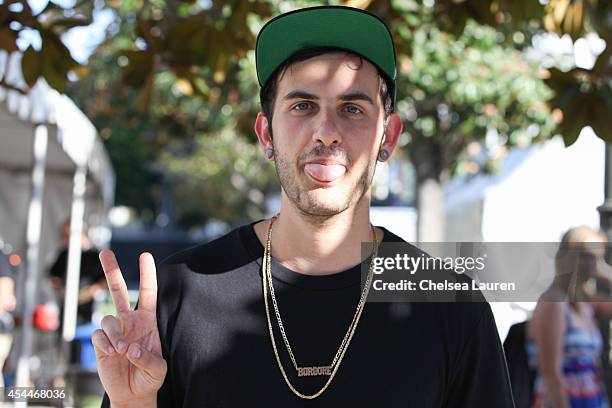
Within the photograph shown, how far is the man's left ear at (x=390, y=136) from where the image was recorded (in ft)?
6.46

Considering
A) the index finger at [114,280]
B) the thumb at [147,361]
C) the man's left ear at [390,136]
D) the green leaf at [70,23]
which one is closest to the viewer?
the thumb at [147,361]

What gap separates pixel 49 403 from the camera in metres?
3.92

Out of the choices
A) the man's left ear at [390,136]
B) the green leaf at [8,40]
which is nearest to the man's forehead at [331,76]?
the man's left ear at [390,136]

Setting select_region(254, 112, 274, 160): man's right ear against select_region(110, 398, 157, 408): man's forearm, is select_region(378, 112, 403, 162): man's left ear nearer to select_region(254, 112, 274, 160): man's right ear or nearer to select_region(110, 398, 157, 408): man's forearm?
select_region(254, 112, 274, 160): man's right ear

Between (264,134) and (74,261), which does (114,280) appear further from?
(74,261)

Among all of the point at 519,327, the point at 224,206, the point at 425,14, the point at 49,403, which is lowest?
the point at 49,403

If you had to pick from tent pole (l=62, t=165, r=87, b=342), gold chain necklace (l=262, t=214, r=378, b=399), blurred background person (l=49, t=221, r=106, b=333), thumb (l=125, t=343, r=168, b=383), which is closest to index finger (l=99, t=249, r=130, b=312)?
thumb (l=125, t=343, r=168, b=383)

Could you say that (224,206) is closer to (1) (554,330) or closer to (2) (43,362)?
(2) (43,362)

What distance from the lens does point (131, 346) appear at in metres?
1.67

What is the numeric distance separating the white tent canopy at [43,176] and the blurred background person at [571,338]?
9.66 ft

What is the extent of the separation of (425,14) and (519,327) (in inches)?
84.8

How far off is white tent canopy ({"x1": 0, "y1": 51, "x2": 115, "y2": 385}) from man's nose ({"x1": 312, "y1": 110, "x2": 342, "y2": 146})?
10.7 feet

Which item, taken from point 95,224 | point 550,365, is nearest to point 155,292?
point 550,365

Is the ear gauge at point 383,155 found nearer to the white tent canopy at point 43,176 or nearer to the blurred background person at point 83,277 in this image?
the white tent canopy at point 43,176
